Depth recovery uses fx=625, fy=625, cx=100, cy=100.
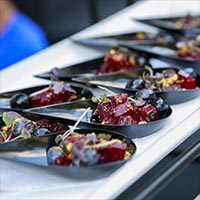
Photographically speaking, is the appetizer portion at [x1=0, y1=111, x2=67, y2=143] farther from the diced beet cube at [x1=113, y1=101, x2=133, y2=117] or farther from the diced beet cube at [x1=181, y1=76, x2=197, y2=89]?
the diced beet cube at [x1=181, y1=76, x2=197, y2=89]

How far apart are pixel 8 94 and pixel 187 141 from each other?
0.42 m

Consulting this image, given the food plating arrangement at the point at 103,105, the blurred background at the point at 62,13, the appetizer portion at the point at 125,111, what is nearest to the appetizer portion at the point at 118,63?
the food plating arrangement at the point at 103,105

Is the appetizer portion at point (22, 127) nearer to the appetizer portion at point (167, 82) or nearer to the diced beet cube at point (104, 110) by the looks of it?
the diced beet cube at point (104, 110)

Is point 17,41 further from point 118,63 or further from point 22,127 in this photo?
point 22,127

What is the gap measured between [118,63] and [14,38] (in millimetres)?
774

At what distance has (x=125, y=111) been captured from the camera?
3.53ft

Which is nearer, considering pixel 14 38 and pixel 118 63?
pixel 118 63

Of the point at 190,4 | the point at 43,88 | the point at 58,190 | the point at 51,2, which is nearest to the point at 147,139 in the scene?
the point at 58,190

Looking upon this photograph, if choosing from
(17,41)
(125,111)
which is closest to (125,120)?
(125,111)

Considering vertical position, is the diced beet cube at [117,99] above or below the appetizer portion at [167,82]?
above

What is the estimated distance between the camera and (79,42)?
64.6 inches

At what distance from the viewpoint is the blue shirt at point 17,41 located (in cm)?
209

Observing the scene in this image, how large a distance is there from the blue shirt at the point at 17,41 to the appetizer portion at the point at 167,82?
35.1 inches

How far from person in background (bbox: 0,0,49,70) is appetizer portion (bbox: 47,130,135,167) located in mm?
1137
